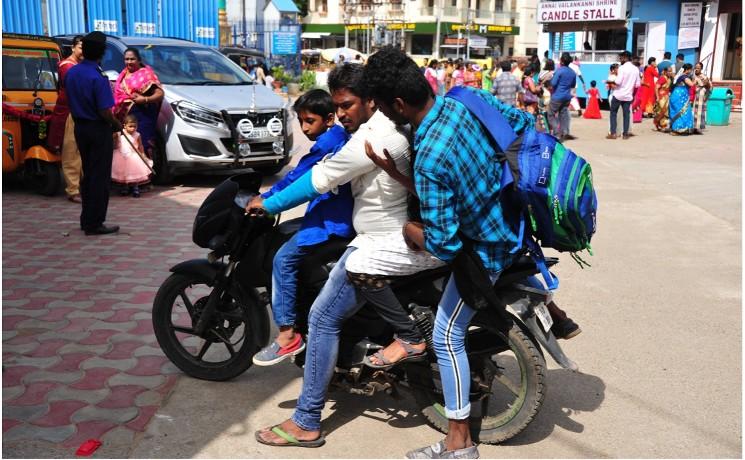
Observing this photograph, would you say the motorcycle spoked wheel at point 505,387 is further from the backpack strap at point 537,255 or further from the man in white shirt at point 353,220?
the man in white shirt at point 353,220

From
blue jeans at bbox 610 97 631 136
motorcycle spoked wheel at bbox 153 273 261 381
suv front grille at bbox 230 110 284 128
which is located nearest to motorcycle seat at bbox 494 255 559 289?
motorcycle spoked wheel at bbox 153 273 261 381

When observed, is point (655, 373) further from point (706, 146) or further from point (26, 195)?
point (706, 146)

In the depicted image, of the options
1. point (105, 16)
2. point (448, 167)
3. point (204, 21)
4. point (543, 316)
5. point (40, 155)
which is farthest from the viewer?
point (204, 21)

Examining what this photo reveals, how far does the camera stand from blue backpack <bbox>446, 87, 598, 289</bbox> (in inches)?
122

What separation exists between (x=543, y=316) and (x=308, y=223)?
1171 millimetres

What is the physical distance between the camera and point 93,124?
7352 mm

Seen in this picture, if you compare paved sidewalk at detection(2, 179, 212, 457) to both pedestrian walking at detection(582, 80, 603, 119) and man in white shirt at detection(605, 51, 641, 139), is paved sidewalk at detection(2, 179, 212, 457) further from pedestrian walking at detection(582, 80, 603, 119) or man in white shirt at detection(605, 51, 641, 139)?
pedestrian walking at detection(582, 80, 603, 119)

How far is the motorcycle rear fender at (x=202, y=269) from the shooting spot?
4.07 metres

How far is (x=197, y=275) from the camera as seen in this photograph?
13.5 feet

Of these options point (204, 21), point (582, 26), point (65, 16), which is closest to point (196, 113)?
point (65, 16)

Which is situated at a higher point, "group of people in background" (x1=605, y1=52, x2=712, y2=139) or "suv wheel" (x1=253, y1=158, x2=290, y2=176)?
"group of people in background" (x1=605, y1=52, x2=712, y2=139)

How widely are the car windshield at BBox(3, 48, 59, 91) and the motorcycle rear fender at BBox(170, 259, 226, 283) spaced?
684cm

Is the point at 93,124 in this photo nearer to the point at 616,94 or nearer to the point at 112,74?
the point at 112,74

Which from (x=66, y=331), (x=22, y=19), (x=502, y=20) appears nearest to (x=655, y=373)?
(x=66, y=331)
